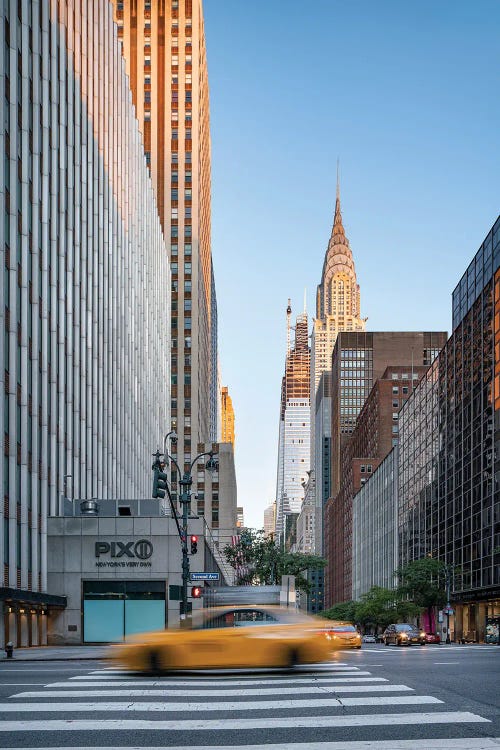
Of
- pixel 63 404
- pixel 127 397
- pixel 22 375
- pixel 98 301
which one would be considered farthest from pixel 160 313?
pixel 22 375

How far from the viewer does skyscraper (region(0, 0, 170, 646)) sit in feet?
148

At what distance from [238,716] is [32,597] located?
3504 cm

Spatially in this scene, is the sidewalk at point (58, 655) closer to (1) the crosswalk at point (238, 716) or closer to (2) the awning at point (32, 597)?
(2) the awning at point (32, 597)

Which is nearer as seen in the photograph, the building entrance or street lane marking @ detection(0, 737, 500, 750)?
street lane marking @ detection(0, 737, 500, 750)

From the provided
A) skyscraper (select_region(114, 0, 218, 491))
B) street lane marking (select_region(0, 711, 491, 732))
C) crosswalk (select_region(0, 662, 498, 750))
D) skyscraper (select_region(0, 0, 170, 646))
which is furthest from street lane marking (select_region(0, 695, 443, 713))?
skyscraper (select_region(114, 0, 218, 491))

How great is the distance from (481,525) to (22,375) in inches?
1995

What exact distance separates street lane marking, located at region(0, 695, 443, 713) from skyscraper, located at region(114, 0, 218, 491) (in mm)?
141235

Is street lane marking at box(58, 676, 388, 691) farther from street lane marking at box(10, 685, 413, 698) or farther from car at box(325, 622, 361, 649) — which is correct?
car at box(325, 622, 361, 649)

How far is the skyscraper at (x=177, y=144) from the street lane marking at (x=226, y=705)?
463 ft

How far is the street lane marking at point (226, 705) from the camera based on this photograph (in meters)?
13.3

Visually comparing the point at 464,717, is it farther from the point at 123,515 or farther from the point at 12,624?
the point at 123,515

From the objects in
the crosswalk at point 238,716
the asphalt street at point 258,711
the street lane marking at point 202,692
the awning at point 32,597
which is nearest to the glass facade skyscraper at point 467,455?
the awning at point 32,597

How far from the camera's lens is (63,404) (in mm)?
56281

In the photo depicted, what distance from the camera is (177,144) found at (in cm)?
15550
